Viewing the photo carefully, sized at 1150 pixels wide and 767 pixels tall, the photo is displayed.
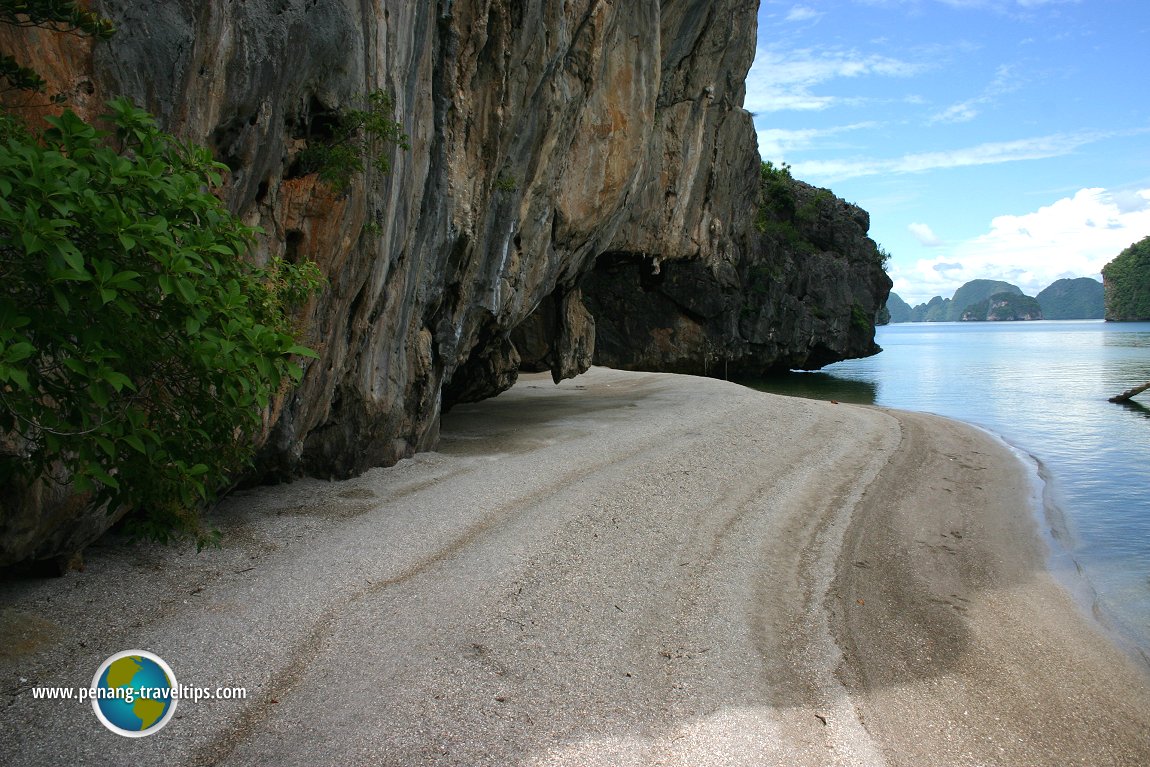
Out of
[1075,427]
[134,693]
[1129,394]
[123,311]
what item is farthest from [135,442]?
[1129,394]

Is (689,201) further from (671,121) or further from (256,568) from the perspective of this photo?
(256,568)

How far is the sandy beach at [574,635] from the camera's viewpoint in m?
5.50

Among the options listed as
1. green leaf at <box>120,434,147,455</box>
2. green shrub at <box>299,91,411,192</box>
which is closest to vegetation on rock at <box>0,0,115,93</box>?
green leaf at <box>120,434,147,455</box>

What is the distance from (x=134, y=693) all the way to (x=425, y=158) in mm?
8224

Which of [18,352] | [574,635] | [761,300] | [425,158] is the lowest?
[574,635]

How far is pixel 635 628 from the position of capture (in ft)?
24.2

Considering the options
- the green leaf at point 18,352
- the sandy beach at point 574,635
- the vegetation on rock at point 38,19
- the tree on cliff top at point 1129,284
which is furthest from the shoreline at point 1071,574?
the tree on cliff top at point 1129,284

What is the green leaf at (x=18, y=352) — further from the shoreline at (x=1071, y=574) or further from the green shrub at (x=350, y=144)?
the shoreline at (x=1071, y=574)

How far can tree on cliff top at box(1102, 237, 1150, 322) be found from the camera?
121 meters

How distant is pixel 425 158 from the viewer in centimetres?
1145

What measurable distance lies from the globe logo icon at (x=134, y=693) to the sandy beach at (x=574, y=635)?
10cm

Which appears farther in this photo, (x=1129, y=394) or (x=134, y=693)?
(x=1129, y=394)

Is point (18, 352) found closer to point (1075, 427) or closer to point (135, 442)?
point (135, 442)

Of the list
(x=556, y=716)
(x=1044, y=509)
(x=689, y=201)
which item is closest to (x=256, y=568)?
(x=556, y=716)
